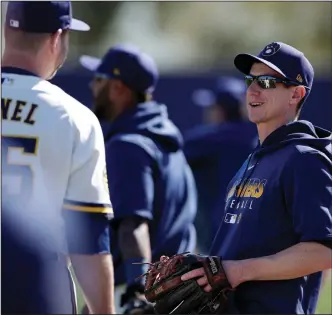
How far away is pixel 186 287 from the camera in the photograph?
375cm

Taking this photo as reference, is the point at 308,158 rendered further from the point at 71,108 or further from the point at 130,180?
the point at 130,180

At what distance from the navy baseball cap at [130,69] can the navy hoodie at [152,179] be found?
143 mm

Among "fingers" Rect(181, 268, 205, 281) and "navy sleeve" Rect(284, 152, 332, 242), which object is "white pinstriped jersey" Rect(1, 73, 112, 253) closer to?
"fingers" Rect(181, 268, 205, 281)

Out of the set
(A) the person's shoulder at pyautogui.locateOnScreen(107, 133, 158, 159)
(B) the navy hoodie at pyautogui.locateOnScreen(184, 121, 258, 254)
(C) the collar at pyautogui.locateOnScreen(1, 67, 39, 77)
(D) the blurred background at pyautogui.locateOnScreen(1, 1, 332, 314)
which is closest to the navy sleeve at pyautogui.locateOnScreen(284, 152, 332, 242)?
(C) the collar at pyautogui.locateOnScreen(1, 67, 39, 77)

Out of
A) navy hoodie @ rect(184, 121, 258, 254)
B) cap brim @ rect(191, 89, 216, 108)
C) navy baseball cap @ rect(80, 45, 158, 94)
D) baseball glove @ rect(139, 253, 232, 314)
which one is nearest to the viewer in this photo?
baseball glove @ rect(139, 253, 232, 314)

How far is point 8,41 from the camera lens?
12.8 ft

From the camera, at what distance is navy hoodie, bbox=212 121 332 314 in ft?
11.8

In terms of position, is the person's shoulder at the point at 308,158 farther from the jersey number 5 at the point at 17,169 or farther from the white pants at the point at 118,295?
the white pants at the point at 118,295

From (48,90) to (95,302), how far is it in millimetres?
849

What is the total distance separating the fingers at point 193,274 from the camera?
146 inches

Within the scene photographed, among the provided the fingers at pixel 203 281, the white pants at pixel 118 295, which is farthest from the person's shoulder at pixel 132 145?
the fingers at pixel 203 281

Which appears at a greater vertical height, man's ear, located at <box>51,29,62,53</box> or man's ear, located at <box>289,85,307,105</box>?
man's ear, located at <box>51,29,62,53</box>

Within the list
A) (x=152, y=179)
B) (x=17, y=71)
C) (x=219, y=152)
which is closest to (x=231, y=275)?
(x=17, y=71)

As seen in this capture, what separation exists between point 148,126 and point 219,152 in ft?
8.60
